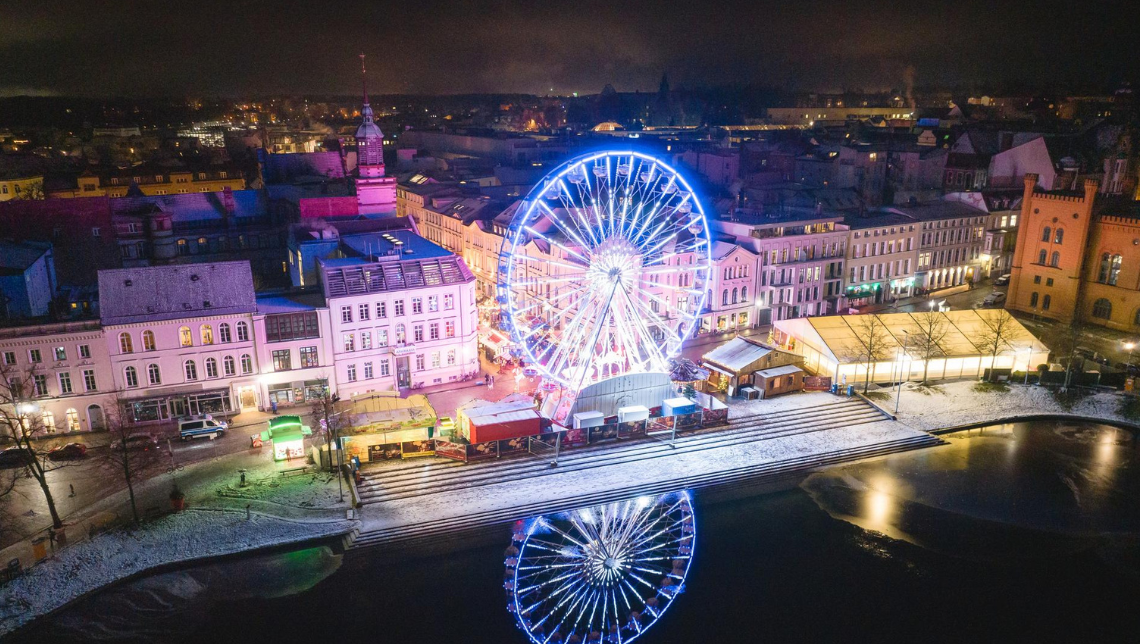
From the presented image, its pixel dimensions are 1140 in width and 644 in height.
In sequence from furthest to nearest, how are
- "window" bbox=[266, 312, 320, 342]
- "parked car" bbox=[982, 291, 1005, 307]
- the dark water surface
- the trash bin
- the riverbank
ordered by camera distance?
1. "parked car" bbox=[982, 291, 1005, 307]
2. the riverbank
3. "window" bbox=[266, 312, 320, 342]
4. the trash bin
5. the dark water surface

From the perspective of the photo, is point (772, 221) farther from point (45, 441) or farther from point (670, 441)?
point (45, 441)

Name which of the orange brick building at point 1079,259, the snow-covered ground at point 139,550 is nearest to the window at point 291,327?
the snow-covered ground at point 139,550

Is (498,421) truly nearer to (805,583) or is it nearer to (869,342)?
(805,583)

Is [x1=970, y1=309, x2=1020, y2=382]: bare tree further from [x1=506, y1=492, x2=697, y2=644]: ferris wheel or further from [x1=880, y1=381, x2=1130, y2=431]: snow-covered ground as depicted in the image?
[x1=506, y1=492, x2=697, y2=644]: ferris wheel

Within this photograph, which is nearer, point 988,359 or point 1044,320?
point 988,359

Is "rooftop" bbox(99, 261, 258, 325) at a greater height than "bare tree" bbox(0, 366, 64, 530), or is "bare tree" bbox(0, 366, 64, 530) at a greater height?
"rooftop" bbox(99, 261, 258, 325)

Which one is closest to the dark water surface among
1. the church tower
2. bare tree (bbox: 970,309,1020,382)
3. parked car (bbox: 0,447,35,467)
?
parked car (bbox: 0,447,35,467)

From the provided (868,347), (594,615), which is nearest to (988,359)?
(868,347)
